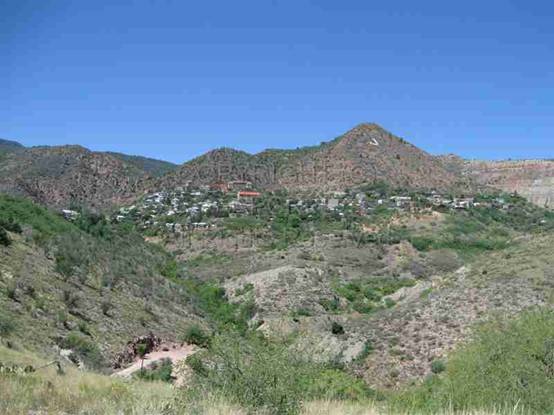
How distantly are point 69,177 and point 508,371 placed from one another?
350ft

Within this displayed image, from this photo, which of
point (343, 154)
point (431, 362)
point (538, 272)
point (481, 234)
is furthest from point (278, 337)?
point (343, 154)

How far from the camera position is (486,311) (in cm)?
3145

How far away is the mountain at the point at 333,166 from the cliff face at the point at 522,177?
53.0 feet

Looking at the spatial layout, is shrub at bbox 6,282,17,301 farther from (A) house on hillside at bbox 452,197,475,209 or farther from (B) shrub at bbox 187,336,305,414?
(A) house on hillside at bbox 452,197,475,209

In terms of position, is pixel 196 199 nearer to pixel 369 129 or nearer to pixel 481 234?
pixel 369 129

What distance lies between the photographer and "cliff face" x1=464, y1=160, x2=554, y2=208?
4761 inches

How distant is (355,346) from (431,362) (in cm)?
519

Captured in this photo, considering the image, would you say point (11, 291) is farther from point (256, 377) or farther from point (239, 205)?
point (239, 205)

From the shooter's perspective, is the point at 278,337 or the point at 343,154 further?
the point at 343,154

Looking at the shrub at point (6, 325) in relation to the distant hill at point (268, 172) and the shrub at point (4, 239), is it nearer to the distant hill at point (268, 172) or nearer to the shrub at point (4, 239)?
the shrub at point (4, 239)

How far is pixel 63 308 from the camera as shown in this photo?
94.4 ft

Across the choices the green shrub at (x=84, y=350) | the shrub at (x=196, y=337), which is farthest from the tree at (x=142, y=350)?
the shrub at (x=196, y=337)

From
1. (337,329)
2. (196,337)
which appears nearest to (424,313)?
(337,329)

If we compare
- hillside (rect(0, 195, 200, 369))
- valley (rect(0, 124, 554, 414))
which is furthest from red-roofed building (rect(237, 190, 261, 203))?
hillside (rect(0, 195, 200, 369))
